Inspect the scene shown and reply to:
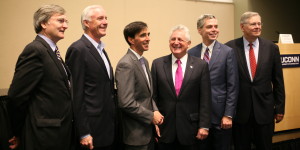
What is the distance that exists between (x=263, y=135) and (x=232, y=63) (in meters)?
0.76

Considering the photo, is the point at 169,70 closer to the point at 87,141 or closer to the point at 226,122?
the point at 226,122

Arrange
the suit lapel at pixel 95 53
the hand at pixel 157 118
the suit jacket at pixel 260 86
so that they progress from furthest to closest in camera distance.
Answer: the suit jacket at pixel 260 86 < the hand at pixel 157 118 < the suit lapel at pixel 95 53

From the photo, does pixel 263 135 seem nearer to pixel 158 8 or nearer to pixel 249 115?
pixel 249 115

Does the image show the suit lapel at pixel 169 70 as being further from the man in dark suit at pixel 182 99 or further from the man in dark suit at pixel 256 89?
the man in dark suit at pixel 256 89

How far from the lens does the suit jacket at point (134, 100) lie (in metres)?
2.12

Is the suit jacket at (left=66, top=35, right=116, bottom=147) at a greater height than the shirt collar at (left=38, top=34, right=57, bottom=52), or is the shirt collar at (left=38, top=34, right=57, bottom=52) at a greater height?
the shirt collar at (left=38, top=34, right=57, bottom=52)

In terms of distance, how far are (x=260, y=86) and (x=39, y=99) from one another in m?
1.98

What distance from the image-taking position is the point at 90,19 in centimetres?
219

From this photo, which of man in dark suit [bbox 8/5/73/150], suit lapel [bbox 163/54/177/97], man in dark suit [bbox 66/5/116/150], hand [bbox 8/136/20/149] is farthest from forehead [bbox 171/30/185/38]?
hand [bbox 8/136/20/149]

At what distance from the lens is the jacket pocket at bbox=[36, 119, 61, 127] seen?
5.68 feet

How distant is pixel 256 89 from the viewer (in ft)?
8.92

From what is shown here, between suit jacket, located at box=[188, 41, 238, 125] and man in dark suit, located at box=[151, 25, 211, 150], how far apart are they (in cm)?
23

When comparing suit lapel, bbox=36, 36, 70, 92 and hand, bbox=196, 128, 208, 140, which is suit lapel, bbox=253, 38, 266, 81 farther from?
suit lapel, bbox=36, 36, 70, 92

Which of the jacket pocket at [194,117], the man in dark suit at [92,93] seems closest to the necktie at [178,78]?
the jacket pocket at [194,117]
